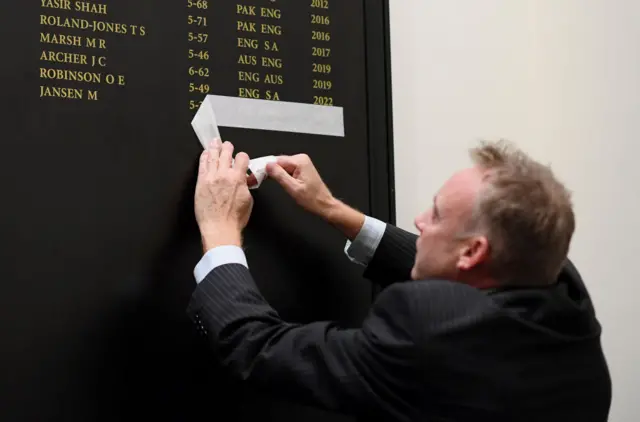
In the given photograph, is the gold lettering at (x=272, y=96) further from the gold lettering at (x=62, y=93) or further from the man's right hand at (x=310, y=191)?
the gold lettering at (x=62, y=93)

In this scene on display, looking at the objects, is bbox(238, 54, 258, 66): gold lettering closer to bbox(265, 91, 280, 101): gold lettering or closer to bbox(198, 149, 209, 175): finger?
bbox(265, 91, 280, 101): gold lettering

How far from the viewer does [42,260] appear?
3.61ft

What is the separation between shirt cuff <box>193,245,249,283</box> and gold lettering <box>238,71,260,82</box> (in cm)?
33

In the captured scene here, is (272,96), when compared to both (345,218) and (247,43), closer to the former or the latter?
(247,43)

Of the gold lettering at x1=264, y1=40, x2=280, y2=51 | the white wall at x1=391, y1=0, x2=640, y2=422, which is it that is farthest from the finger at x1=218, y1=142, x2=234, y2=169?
the white wall at x1=391, y1=0, x2=640, y2=422

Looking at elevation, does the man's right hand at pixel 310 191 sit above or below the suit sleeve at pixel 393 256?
above

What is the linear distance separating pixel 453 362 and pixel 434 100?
76 cm

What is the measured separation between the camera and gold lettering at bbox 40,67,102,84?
1133 millimetres

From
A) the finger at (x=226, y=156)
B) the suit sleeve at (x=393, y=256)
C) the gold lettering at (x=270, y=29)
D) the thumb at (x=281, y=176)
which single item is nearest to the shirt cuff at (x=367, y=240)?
the suit sleeve at (x=393, y=256)

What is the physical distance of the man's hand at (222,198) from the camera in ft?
3.66

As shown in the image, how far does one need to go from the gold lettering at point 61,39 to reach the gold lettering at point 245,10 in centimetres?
28

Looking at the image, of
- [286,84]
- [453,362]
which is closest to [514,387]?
[453,362]

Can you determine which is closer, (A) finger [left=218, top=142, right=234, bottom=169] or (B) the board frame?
(A) finger [left=218, top=142, right=234, bottom=169]

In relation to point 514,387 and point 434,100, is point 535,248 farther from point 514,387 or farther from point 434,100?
point 434,100
